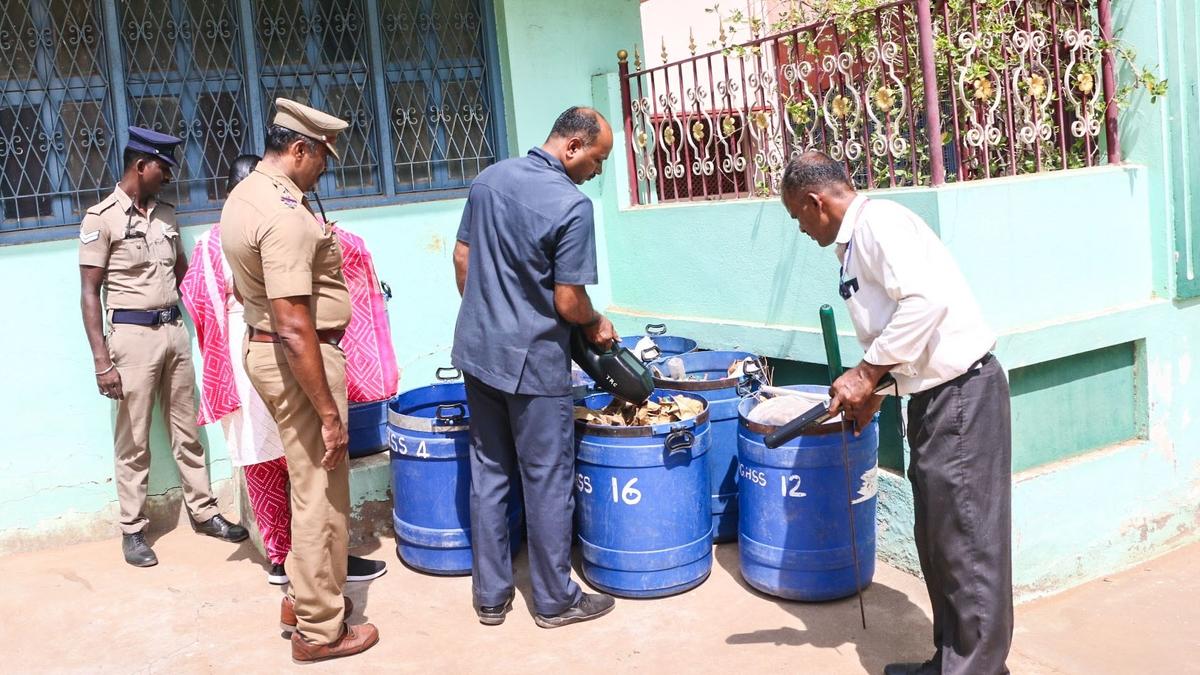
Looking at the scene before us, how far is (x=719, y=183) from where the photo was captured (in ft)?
18.0

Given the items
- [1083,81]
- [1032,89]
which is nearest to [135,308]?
[1032,89]

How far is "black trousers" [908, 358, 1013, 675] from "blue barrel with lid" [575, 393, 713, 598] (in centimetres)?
109

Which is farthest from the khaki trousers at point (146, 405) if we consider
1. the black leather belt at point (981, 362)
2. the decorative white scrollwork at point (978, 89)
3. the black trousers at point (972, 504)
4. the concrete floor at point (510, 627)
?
the decorative white scrollwork at point (978, 89)

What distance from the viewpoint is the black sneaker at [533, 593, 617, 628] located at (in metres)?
4.05

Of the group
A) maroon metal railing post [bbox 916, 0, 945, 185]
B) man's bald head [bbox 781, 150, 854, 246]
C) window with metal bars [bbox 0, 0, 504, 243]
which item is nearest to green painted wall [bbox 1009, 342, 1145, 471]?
maroon metal railing post [bbox 916, 0, 945, 185]

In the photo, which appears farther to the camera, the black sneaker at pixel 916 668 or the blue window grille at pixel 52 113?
the blue window grille at pixel 52 113

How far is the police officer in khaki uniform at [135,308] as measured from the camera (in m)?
4.85

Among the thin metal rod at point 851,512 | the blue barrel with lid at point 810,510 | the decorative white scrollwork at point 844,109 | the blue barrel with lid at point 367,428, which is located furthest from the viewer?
the blue barrel with lid at point 367,428

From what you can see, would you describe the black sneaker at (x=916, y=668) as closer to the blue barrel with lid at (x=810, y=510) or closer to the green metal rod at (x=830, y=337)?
the blue barrel with lid at (x=810, y=510)

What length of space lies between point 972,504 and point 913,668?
26.6 inches

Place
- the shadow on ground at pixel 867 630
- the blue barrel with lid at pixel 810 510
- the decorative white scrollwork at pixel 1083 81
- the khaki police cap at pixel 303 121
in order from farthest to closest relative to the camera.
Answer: the decorative white scrollwork at pixel 1083 81 < the blue barrel with lid at pixel 810 510 < the shadow on ground at pixel 867 630 < the khaki police cap at pixel 303 121

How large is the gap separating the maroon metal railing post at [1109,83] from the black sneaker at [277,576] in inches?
171

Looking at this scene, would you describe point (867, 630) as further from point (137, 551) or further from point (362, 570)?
point (137, 551)

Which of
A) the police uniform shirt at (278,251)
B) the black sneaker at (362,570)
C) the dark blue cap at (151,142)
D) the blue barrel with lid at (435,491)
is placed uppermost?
the dark blue cap at (151,142)
